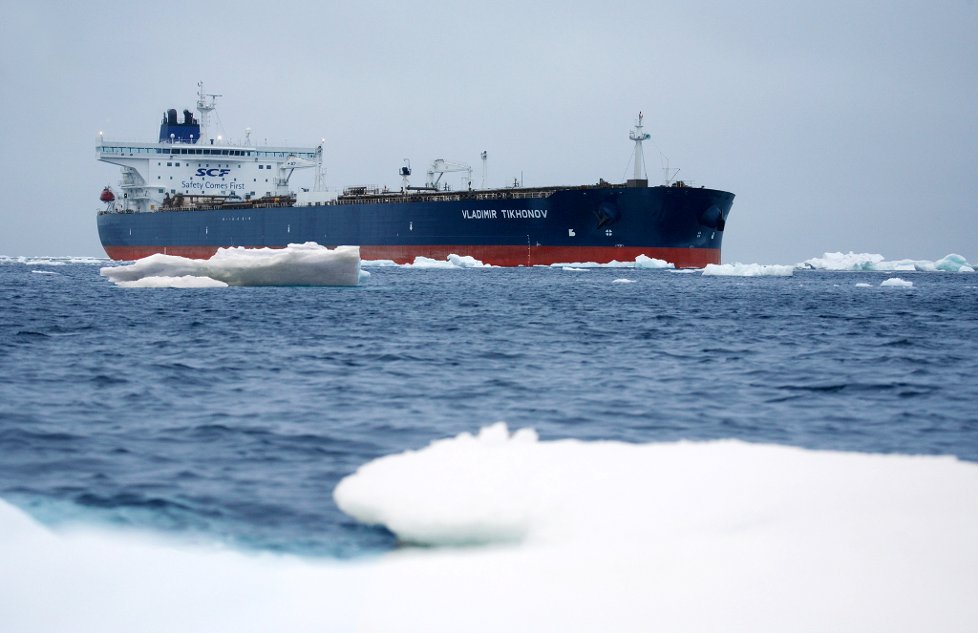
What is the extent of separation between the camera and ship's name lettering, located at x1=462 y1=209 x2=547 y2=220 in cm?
4669

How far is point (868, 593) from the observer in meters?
4.16

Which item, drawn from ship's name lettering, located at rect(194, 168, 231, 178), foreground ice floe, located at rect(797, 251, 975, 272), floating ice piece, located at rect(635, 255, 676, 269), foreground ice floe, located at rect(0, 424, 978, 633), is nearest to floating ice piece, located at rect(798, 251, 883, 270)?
foreground ice floe, located at rect(797, 251, 975, 272)

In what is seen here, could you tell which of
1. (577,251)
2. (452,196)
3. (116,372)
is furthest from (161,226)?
(116,372)

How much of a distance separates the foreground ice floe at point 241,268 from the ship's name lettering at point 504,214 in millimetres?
18599

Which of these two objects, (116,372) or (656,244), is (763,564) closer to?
(116,372)

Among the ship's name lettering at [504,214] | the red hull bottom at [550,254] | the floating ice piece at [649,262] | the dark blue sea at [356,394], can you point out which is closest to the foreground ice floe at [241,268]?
the dark blue sea at [356,394]

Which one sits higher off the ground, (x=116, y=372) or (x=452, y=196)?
(x=452, y=196)

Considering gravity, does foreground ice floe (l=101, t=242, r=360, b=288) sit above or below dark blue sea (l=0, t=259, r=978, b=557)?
above

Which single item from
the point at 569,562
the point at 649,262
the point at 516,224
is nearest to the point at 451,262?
the point at 516,224

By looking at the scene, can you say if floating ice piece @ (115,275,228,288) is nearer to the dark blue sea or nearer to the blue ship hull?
the dark blue sea

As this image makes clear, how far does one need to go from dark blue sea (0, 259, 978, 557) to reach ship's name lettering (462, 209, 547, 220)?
26.2m

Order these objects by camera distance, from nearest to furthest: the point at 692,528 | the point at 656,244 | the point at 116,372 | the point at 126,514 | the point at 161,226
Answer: the point at 692,528, the point at 126,514, the point at 116,372, the point at 656,244, the point at 161,226

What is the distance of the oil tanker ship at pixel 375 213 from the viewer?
46.3 m

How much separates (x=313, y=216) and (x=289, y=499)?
5052cm
